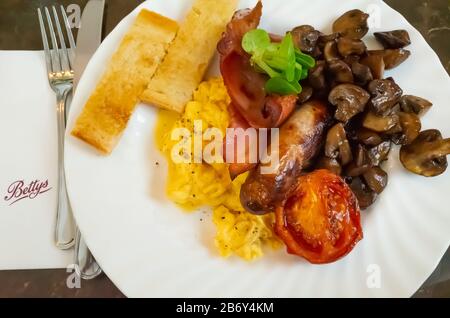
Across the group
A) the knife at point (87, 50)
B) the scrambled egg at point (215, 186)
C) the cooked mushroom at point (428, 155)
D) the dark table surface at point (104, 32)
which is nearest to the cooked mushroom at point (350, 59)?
the cooked mushroom at point (428, 155)

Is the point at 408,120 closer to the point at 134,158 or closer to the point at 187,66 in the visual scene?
the point at 187,66

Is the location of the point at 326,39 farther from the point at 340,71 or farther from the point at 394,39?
the point at 394,39

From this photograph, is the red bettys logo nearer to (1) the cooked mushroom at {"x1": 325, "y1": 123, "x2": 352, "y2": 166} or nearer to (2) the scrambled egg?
(2) the scrambled egg

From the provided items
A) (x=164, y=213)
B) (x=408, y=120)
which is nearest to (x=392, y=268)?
(x=408, y=120)

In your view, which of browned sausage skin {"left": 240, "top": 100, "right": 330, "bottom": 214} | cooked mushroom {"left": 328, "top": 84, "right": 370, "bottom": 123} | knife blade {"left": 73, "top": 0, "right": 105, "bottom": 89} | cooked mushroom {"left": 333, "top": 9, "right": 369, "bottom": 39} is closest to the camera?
browned sausage skin {"left": 240, "top": 100, "right": 330, "bottom": 214}

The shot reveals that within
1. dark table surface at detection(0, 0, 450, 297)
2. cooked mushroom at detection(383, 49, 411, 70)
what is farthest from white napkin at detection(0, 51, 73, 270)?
cooked mushroom at detection(383, 49, 411, 70)

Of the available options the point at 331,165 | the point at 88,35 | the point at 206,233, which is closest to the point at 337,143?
the point at 331,165
